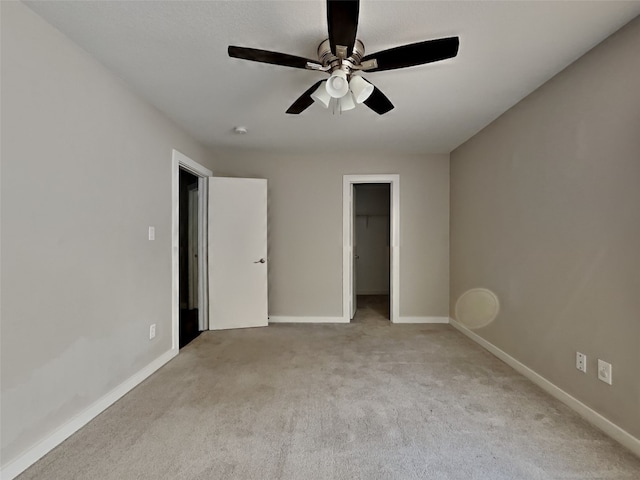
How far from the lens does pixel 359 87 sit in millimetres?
1886

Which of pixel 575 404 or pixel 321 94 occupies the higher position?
pixel 321 94

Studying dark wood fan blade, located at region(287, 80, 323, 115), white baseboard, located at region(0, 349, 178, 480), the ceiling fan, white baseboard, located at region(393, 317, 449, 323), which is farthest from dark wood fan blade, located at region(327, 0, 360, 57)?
white baseboard, located at region(393, 317, 449, 323)

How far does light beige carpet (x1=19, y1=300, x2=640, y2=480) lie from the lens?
1566 millimetres

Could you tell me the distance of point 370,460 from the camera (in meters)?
1.62

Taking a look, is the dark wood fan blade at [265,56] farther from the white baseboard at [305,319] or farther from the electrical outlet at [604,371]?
the white baseboard at [305,319]

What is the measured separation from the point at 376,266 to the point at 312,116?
4597 mm

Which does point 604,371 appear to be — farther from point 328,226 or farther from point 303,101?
point 328,226

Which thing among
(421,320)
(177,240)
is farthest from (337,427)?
(421,320)

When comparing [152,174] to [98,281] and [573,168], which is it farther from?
[573,168]

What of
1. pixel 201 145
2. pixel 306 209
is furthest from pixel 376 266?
pixel 201 145

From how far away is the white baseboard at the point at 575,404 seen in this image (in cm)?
172

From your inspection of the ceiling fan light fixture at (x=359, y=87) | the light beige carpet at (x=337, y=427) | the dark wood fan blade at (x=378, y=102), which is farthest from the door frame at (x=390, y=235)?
the ceiling fan light fixture at (x=359, y=87)

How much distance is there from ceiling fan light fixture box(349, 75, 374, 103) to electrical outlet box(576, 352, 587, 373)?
6.91ft

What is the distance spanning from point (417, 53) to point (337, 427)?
6.90ft
